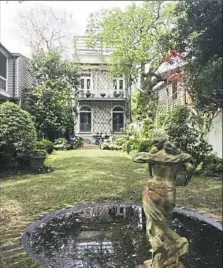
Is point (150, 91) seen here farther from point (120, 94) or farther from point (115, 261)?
point (115, 261)

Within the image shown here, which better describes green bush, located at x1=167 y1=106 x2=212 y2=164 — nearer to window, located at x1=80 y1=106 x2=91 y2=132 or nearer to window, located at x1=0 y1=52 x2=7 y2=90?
window, located at x1=0 y1=52 x2=7 y2=90

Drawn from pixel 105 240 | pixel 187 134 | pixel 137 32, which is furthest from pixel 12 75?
pixel 105 240

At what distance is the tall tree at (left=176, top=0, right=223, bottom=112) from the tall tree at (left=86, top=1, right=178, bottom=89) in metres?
10.1

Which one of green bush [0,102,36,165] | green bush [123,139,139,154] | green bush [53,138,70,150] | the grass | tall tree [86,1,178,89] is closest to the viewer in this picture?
the grass

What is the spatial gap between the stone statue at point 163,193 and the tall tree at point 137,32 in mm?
18637

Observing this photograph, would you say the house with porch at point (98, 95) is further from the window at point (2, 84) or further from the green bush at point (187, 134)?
A: the green bush at point (187, 134)

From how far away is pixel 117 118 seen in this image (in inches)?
1036

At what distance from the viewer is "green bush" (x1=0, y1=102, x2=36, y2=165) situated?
10625 millimetres

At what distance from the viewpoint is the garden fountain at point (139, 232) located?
3.19 m

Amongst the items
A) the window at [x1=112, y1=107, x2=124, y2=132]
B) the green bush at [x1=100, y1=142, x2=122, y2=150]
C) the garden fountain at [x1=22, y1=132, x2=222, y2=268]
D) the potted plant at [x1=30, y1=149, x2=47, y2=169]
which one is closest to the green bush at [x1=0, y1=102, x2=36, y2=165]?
the potted plant at [x1=30, y1=149, x2=47, y2=169]

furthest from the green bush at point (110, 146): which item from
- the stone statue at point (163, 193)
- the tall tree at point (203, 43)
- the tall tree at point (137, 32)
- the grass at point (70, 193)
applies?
the stone statue at point (163, 193)

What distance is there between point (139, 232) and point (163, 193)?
7.47 ft

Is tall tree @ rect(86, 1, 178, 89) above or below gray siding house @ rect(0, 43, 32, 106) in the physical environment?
above

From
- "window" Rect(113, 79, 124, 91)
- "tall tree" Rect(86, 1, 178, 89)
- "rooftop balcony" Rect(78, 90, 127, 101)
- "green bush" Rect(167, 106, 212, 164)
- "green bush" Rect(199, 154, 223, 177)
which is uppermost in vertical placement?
"tall tree" Rect(86, 1, 178, 89)
